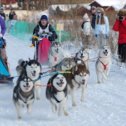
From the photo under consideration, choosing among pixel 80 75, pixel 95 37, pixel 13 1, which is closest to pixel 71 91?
pixel 80 75

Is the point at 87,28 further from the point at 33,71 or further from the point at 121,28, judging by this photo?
the point at 33,71

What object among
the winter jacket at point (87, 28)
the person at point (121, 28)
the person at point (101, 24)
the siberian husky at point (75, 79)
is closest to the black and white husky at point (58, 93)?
the siberian husky at point (75, 79)

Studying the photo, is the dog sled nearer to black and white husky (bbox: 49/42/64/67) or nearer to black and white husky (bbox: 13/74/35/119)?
black and white husky (bbox: 49/42/64/67)

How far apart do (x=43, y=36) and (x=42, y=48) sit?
0.43 metres

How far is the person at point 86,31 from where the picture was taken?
13.0 metres

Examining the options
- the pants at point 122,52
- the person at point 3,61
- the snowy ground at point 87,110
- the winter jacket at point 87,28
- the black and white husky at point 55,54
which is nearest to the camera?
the snowy ground at point 87,110

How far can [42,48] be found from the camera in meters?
9.07

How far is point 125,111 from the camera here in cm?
653

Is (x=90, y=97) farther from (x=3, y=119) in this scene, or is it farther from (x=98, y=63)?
(x=3, y=119)

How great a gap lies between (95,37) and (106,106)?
6.58m

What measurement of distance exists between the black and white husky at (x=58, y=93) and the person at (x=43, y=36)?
2.46 metres

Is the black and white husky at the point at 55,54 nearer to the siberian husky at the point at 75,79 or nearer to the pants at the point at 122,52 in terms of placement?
the pants at the point at 122,52

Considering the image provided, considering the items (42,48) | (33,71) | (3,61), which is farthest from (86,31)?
(33,71)

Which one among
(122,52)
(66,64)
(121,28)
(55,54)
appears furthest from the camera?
(122,52)
